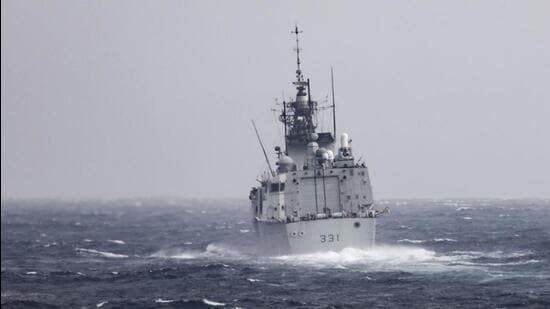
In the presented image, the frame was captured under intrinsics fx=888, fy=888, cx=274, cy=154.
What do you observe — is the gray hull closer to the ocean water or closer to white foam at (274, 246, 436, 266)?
white foam at (274, 246, 436, 266)

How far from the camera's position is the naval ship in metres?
59.8

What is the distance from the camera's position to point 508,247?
7106 centimetres

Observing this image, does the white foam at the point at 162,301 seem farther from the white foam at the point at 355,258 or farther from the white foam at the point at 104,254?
the white foam at the point at 104,254

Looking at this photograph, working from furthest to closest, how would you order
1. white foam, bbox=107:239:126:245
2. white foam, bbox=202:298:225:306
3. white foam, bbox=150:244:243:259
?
white foam, bbox=107:239:126:245
white foam, bbox=150:244:243:259
white foam, bbox=202:298:225:306

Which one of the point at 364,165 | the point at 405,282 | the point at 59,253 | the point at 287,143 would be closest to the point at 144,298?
the point at 405,282

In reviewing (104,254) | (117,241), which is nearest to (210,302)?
(104,254)

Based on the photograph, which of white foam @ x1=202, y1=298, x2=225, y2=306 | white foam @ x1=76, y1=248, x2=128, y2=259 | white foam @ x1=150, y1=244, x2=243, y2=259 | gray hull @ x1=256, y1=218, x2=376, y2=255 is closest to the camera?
white foam @ x1=202, y1=298, x2=225, y2=306

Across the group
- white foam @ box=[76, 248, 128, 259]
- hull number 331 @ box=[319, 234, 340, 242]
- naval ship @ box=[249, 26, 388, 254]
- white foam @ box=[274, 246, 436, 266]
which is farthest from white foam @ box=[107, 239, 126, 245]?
hull number 331 @ box=[319, 234, 340, 242]

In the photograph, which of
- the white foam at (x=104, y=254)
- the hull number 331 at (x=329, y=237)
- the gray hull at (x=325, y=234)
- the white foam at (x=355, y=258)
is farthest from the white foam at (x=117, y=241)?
the hull number 331 at (x=329, y=237)

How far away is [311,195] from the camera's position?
209 feet

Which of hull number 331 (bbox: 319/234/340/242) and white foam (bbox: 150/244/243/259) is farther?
white foam (bbox: 150/244/243/259)

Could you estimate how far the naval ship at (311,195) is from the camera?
59.8 metres

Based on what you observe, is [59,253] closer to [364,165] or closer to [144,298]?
[364,165]

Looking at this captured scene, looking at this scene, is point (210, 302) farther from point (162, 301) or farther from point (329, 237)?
point (329, 237)
